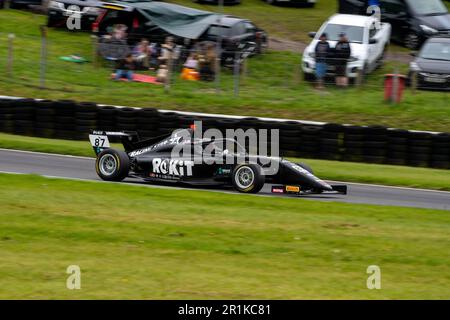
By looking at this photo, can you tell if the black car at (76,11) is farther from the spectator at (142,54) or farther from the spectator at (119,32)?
the spectator at (142,54)

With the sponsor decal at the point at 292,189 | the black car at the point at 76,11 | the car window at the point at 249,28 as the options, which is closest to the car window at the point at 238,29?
the car window at the point at 249,28

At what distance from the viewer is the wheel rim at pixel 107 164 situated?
1391 centimetres

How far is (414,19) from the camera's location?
25.4 m

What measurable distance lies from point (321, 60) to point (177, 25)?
4.73 m

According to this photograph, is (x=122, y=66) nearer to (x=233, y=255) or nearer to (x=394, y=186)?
(x=394, y=186)

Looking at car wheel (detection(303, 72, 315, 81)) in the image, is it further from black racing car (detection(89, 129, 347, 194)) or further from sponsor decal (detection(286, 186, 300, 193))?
sponsor decal (detection(286, 186, 300, 193))

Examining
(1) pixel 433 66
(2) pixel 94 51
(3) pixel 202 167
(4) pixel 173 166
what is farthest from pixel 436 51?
(4) pixel 173 166

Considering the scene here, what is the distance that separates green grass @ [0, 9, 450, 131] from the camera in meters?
20.2

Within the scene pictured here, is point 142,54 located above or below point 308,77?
above

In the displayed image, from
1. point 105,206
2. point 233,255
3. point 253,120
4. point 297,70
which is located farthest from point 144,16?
point 233,255

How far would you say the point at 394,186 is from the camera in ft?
51.0

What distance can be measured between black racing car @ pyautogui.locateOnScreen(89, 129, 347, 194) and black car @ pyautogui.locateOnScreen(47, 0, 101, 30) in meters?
11.7

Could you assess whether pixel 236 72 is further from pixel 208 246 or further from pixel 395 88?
pixel 208 246
